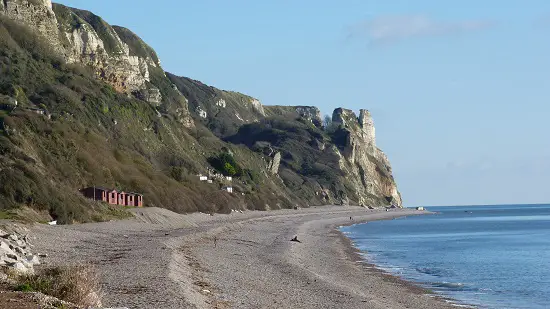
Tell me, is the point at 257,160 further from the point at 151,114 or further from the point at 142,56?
the point at 151,114

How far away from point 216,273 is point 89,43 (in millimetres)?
94286

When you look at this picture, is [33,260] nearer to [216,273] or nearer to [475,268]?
[216,273]

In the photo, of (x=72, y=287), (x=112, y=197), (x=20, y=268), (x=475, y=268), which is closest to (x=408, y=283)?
(x=475, y=268)

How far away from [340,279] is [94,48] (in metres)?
92.1

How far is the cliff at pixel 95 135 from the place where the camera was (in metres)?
55.9

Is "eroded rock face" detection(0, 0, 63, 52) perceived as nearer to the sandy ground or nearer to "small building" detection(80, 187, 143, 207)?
"small building" detection(80, 187, 143, 207)

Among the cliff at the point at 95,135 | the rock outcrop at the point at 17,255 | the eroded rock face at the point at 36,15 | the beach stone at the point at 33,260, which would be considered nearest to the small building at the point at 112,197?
the cliff at the point at 95,135

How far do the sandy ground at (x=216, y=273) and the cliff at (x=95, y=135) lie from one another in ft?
26.3

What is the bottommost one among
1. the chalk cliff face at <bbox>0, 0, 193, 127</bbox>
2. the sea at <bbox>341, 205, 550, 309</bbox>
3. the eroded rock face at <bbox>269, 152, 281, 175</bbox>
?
the sea at <bbox>341, 205, 550, 309</bbox>

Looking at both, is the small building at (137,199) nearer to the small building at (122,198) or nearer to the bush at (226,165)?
the small building at (122,198)

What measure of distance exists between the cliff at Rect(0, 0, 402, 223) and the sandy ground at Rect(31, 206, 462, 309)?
8015 millimetres

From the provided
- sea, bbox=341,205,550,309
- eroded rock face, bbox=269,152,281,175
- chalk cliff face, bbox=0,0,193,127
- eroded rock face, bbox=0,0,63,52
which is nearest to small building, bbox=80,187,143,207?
sea, bbox=341,205,550,309

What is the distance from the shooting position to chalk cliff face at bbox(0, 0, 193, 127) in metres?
104

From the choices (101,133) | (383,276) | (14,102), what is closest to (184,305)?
(383,276)
